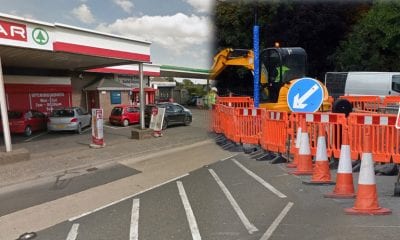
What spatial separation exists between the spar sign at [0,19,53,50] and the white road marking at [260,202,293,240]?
940cm

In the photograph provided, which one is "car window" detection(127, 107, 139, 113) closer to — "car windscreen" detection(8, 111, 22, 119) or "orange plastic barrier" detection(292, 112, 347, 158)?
"car windscreen" detection(8, 111, 22, 119)

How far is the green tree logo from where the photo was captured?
12.5m

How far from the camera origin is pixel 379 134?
8.50 metres

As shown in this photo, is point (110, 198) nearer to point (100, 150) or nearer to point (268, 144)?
point (268, 144)

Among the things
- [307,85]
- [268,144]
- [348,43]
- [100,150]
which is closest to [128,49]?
[100,150]

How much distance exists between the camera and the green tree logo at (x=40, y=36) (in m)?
12.5

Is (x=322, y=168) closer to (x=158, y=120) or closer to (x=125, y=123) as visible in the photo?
(x=158, y=120)

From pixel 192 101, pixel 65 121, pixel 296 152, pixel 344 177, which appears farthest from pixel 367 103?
pixel 192 101

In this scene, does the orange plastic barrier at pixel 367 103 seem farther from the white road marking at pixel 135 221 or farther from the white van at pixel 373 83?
the white road marking at pixel 135 221

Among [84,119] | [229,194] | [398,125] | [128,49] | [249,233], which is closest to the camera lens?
[249,233]

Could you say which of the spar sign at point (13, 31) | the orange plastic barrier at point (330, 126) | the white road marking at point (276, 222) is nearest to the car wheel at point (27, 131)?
the spar sign at point (13, 31)

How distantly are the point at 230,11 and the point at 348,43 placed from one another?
30.5 feet

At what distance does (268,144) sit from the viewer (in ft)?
35.0

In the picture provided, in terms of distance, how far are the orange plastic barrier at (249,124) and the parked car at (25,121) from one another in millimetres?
12189
